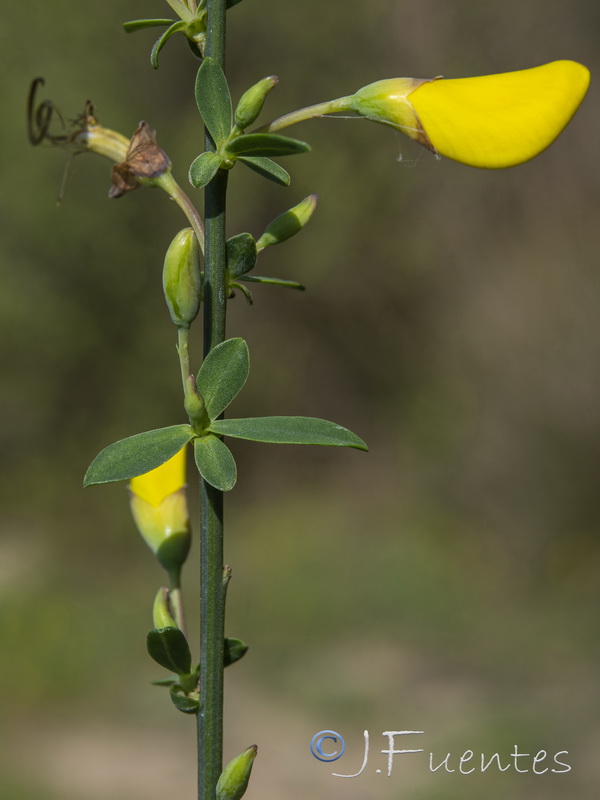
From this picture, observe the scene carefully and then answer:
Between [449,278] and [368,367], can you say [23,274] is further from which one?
[449,278]

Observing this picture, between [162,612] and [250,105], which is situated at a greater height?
[250,105]

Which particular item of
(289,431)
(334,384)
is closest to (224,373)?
(289,431)

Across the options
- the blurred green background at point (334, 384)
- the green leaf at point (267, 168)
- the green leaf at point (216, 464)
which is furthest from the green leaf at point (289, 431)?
the blurred green background at point (334, 384)

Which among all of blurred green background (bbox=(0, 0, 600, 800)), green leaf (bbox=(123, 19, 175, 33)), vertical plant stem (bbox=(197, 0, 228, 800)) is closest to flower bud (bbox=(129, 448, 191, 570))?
vertical plant stem (bbox=(197, 0, 228, 800))

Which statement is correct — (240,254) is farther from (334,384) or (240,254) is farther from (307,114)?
(334,384)

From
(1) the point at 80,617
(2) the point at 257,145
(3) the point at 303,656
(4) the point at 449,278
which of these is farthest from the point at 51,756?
(2) the point at 257,145

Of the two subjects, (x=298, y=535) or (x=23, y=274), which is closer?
(x=23, y=274)
